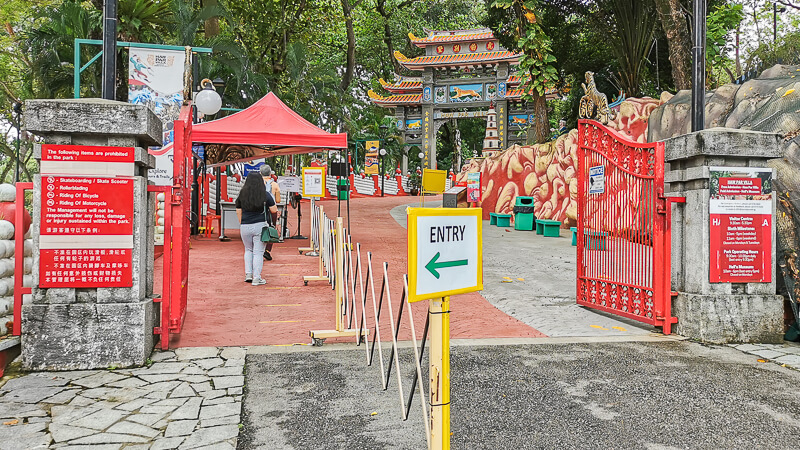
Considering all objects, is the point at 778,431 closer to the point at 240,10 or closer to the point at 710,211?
the point at 710,211

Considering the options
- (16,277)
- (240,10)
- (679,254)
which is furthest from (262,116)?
(240,10)

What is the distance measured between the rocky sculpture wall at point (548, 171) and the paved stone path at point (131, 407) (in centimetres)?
1303

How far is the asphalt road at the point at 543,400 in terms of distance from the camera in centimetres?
344

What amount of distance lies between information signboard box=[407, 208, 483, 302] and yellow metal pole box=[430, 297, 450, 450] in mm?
115

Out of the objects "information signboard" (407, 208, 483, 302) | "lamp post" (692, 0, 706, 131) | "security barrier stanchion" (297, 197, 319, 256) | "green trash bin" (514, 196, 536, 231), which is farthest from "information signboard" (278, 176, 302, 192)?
"information signboard" (407, 208, 483, 302)

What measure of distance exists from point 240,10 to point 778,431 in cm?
2209

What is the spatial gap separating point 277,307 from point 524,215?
11.2 metres

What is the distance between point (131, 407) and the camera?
3904 millimetres

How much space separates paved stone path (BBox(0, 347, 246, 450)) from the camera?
3.39m

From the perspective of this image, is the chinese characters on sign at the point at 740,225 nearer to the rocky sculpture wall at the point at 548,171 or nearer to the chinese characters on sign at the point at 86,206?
the chinese characters on sign at the point at 86,206

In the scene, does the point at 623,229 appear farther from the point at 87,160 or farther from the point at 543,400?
the point at 87,160

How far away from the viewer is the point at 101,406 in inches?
154

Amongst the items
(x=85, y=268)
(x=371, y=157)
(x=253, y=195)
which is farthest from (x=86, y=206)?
(x=371, y=157)

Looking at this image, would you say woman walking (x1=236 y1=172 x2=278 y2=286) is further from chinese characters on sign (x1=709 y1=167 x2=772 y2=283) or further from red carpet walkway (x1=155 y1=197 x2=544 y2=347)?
chinese characters on sign (x1=709 y1=167 x2=772 y2=283)
